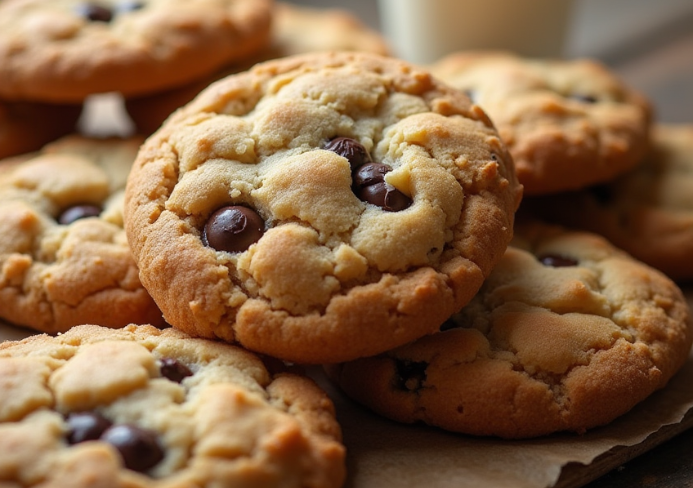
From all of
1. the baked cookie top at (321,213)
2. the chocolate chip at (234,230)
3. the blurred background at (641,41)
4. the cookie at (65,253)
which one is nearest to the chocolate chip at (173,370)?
the baked cookie top at (321,213)

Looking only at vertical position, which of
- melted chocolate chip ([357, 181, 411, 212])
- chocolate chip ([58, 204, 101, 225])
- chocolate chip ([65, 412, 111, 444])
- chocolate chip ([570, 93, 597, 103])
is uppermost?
melted chocolate chip ([357, 181, 411, 212])

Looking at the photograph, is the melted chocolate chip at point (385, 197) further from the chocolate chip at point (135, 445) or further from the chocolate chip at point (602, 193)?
the chocolate chip at point (602, 193)

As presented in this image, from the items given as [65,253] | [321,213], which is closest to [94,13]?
A: [65,253]

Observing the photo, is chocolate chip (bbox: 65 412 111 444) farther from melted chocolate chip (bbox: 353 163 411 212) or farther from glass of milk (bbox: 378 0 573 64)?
glass of milk (bbox: 378 0 573 64)

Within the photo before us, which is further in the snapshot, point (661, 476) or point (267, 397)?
point (661, 476)

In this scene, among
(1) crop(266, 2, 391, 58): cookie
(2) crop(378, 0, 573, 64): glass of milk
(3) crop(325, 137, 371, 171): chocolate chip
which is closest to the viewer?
(3) crop(325, 137, 371, 171): chocolate chip

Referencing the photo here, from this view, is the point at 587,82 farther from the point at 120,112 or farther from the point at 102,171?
the point at 120,112

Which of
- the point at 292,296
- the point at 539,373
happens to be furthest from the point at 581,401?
the point at 292,296

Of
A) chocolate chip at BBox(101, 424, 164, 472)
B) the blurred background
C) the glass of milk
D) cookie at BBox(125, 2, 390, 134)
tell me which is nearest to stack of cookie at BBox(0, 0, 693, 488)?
chocolate chip at BBox(101, 424, 164, 472)
